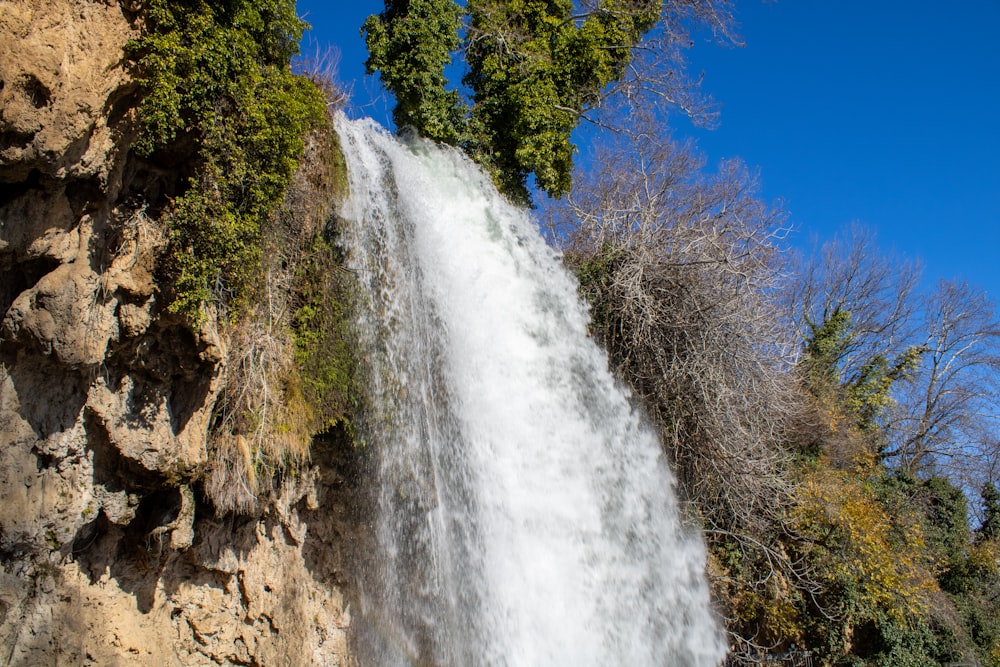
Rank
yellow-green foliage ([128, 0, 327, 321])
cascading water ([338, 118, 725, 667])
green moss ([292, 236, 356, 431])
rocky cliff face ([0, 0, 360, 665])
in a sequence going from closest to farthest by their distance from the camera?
rocky cliff face ([0, 0, 360, 665]) < yellow-green foliage ([128, 0, 327, 321]) < cascading water ([338, 118, 725, 667]) < green moss ([292, 236, 356, 431])

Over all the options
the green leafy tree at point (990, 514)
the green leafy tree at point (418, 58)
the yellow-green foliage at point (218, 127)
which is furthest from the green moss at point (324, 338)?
the green leafy tree at point (990, 514)

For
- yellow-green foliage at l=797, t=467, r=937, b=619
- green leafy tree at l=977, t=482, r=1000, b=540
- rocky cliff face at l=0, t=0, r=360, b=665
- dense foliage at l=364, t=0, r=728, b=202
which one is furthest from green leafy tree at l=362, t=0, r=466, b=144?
green leafy tree at l=977, t=482, r=1000, b=540

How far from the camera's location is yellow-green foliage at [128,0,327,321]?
5441 mm

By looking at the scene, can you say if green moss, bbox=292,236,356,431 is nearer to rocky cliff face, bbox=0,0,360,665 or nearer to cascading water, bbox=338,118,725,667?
cascading water, bbox=338,118,725,667

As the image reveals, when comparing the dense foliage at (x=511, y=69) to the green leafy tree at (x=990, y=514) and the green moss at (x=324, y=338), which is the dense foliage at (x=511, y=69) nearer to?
the green moss at (x=324, y=338)

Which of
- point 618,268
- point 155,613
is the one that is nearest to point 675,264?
point 618,268

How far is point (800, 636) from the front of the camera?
32.5ft

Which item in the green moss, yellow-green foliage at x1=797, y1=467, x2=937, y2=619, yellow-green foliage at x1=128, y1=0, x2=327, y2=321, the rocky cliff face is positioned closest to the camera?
the rocky cliff face

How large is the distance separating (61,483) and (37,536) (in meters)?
0.41

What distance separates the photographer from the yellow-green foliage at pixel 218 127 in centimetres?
544

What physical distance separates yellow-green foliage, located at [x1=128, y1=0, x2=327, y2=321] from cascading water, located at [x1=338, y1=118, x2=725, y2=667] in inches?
65.8

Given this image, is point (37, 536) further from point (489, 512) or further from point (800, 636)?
point (800, 636)

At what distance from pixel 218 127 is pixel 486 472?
4296mm

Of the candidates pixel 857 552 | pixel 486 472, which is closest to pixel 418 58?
pixel 486 472
